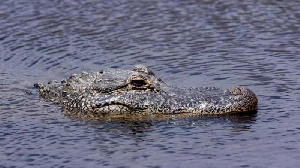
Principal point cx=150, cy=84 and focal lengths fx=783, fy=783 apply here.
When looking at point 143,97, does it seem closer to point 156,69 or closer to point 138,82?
point 138,82

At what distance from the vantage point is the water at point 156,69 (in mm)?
10555

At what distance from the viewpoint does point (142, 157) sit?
34.0ft

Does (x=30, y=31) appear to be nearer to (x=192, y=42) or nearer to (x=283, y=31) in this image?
(x=192, y=42)

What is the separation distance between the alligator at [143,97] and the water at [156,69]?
0.72 feet

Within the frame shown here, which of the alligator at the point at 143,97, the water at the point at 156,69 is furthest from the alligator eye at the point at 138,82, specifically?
the water at the point at 156,69

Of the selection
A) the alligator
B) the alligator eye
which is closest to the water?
the alligator

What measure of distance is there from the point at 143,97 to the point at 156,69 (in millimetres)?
3250

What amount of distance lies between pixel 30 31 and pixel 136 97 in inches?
313

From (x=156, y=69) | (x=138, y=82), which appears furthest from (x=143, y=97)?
(x=156, y=69)

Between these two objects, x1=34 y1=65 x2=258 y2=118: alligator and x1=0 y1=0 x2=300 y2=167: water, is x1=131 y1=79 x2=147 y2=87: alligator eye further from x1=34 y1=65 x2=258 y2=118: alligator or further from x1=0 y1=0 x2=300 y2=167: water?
x1=0 y1=0 x2=300 y2=167: water

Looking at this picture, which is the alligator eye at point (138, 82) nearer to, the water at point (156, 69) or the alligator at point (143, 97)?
the alligator at point (143, 97)

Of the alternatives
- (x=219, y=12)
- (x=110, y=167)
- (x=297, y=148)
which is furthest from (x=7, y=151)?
(x=219, y=12)

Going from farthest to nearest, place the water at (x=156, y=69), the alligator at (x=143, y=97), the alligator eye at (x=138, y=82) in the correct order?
1. the alligator eye at (x=138, y=82)
2. the alligator at (x=143, y=97)
3. the water at (x=156, y=69)

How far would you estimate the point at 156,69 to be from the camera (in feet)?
50.9
